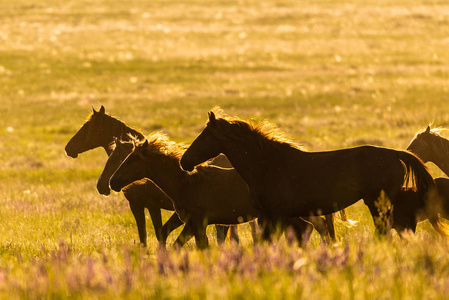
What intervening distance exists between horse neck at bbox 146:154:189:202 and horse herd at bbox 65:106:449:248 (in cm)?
1

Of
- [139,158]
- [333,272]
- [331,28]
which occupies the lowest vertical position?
[333,272]

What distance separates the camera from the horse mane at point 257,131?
8.44 metres

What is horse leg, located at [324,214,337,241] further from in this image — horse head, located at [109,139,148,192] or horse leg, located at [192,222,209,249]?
horse head, located at [109,139,148,192]

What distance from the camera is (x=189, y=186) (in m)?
9.06

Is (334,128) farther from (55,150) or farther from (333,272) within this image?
(333,272)

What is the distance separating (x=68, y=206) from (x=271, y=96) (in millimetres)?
22926

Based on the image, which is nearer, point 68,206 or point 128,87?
point 68,206

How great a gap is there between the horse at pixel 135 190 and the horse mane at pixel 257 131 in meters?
1.40

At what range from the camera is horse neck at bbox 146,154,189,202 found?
9.06m

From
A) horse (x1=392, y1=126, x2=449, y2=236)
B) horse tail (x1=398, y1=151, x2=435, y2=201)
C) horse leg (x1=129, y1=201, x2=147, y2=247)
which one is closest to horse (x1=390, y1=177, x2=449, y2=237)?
horse (x1=392, y1=126, x2=449, y2=236)

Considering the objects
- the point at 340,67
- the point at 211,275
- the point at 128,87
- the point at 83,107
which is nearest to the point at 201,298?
the point at 211,275

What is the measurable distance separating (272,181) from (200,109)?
24347 millimetres

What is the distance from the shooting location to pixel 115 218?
12.3 meters

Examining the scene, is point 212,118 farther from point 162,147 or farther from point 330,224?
point 330,224
